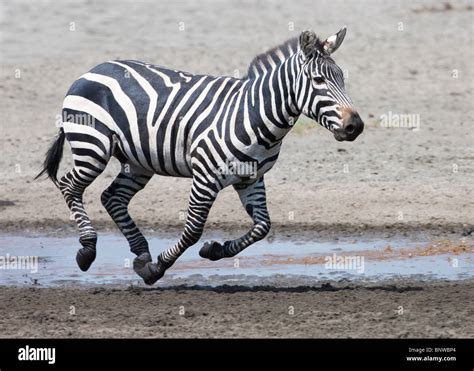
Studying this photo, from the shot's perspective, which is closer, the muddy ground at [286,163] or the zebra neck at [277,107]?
the muddy ground at [286,163]

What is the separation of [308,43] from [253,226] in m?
1.52

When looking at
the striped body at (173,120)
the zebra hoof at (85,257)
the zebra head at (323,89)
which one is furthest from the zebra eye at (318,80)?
the zebra hoof at (85,257)

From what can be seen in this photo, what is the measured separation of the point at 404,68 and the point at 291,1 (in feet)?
12.5

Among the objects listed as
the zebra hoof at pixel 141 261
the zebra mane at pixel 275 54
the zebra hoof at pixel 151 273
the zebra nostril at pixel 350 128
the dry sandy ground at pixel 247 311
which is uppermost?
the zebra mane at pixel 275 54

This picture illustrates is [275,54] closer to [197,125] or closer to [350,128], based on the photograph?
[197,125]

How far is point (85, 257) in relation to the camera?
10539 mm

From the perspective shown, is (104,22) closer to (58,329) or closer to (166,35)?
(166,35)

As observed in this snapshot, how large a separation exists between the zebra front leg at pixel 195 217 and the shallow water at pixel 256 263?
0.40 meters

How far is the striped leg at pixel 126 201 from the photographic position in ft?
35.4

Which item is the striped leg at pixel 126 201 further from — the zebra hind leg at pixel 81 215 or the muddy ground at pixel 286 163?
the muddy ground at pixel 286 163

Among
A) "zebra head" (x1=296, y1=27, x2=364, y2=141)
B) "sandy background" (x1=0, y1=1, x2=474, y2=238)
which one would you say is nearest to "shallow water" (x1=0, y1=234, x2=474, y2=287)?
"sandy background" (x1=0, y1=1, x2=474, y2=238)

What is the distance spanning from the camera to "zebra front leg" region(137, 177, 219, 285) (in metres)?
9.98

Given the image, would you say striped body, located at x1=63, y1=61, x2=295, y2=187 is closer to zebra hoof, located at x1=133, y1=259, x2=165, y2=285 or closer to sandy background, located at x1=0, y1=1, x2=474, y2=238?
zebra hoof, located at x1=133, y1=259, x2=165, y2=285
